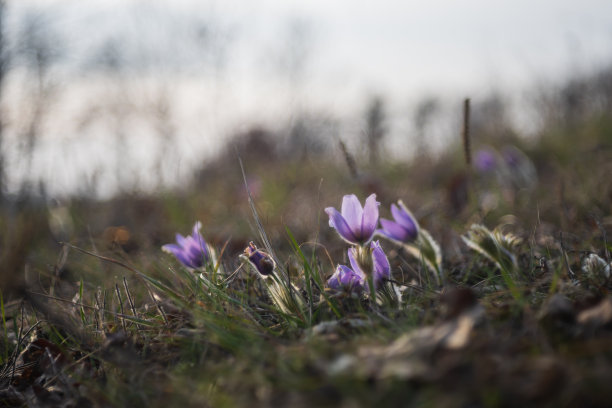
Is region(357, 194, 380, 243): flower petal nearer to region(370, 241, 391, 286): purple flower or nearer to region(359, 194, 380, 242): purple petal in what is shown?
region(359, 194, 380, 242): purple petal

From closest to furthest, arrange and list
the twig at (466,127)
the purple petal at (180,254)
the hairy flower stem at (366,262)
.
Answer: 1. the hairy flower stem at (366,262)
2. the purple petal at (180,254)
3. the twig at (466,127)

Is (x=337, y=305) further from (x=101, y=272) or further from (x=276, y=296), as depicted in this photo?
(x=101, y=272)

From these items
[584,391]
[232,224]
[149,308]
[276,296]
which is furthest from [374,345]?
[232,224]

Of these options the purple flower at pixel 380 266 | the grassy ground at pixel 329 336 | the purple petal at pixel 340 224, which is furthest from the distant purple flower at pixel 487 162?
the purple petal at pixel 340 224

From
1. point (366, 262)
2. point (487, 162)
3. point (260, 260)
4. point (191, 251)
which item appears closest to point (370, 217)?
point (366, 262)

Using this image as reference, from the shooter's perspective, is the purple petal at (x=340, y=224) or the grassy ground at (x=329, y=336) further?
the purple petal at (x=340, y=224)

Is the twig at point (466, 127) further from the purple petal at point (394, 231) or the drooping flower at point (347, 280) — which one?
the drooping flower at point (347, 280)

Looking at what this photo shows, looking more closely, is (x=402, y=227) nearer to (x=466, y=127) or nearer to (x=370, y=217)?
(x=370, y=217)

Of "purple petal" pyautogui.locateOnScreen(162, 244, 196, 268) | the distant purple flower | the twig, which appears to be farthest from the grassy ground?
the distant purple flower
